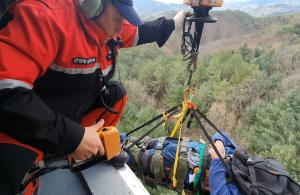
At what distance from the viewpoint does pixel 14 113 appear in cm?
135

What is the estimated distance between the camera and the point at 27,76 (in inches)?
54.4

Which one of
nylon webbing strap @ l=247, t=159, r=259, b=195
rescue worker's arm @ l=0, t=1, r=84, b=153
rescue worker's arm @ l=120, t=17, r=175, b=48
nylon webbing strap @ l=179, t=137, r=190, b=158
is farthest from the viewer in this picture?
nylon webbing strap @ l=179, t=137, r=190, b=158

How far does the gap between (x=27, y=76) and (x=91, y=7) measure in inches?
18.7

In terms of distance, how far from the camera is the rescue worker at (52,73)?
4.43 feet

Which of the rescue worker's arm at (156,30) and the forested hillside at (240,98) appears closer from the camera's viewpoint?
the rescue worker's arm at (156,30)

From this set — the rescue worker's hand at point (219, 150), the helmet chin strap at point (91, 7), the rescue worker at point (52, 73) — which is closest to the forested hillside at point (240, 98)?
the rescue worker's hand at point (219, 150)

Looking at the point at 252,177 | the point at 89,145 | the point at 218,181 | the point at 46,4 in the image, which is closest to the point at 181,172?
the point at 218,181

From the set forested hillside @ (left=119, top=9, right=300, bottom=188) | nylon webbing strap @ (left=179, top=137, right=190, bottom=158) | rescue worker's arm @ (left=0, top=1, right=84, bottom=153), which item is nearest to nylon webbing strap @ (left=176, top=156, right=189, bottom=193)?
A: nylon webbing strap @ (left=179, top=137, right=190, bottom=158)

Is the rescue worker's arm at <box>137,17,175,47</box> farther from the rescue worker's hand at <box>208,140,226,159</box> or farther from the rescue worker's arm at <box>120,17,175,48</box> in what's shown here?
the rescue worker's hand at <box>208,140,226,159</box>

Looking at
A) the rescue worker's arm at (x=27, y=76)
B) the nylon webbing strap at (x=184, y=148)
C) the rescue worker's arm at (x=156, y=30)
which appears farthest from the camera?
the nylon webbing strap at (x=184, y=148)

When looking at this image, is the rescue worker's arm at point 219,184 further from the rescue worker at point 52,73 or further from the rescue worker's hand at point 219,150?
the rescue worker at point 52,73

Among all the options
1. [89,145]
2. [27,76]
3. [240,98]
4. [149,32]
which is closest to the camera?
[27,76]

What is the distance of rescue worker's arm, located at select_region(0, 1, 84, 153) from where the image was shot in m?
1.33

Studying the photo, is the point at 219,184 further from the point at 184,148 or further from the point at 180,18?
the point at 180,18
